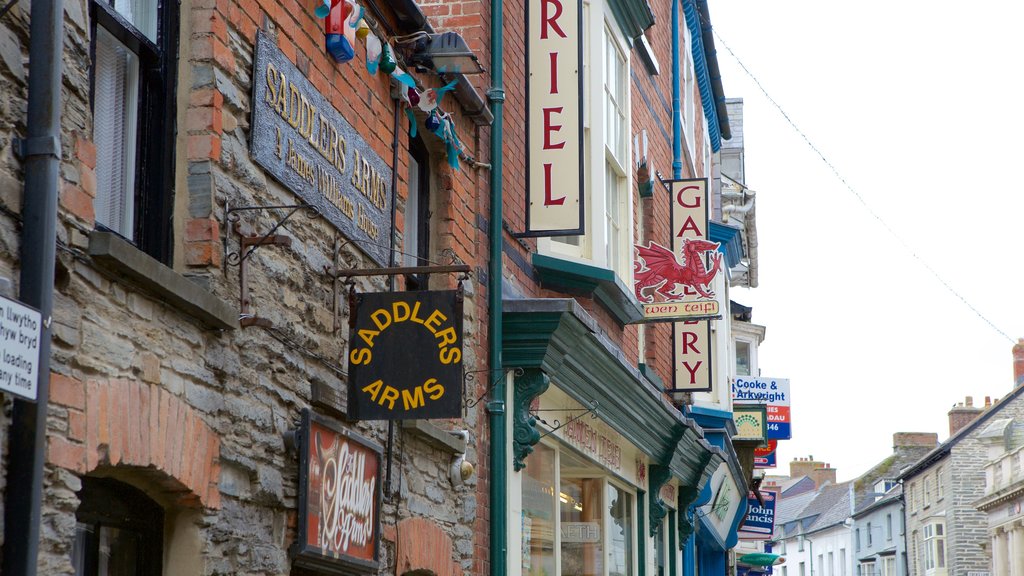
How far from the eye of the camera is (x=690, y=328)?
57.7 feet

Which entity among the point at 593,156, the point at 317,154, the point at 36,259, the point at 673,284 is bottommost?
the point at 36,259

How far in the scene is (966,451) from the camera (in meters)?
58.4

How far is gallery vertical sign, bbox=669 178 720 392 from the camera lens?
672 inches

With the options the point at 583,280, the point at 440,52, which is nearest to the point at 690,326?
the point at 583,280

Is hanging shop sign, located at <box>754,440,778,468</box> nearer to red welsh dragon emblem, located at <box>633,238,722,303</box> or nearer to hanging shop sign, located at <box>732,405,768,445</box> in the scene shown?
hanging shop sign, located at <box>732,405,768,445</box>

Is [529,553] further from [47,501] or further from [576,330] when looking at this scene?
[47,501]

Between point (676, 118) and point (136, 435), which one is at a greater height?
point (676, 118)

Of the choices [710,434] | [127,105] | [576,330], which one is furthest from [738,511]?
[127,105]

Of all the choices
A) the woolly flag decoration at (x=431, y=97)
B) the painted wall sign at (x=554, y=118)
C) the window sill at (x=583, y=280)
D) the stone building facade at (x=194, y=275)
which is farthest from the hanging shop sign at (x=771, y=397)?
the stone building facade at (x=194, y=275)

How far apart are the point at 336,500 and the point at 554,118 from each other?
16.6ft

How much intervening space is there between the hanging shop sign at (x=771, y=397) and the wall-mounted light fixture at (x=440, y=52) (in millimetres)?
18737

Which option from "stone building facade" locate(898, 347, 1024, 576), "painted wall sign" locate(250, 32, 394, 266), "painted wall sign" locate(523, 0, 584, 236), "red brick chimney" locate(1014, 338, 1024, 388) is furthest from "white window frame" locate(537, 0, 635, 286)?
"red brick chimney" locate(1014, 338, 1024, 388)

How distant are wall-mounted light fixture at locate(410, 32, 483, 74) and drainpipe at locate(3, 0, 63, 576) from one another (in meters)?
4.00

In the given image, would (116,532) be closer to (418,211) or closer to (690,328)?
(418,211)
